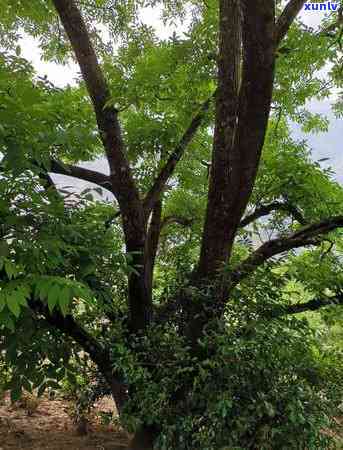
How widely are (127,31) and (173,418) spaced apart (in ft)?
17.5

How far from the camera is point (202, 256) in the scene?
3.86 meters

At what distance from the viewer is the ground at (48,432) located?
17.1 ft

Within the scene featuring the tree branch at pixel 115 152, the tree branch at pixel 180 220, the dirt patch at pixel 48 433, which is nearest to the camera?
the tree branch at pixel 115 152

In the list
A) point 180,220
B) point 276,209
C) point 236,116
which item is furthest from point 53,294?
point 180,220

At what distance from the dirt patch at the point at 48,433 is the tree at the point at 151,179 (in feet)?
4.98

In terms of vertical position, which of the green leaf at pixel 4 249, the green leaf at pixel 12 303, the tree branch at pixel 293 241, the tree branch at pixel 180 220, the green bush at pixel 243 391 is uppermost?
the tree branch at pixel 180 220

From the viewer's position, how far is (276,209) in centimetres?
567

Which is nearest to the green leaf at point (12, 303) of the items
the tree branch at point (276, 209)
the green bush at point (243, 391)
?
the green bush at point (243, 391)

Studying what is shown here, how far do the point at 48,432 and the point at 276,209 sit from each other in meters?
4.48

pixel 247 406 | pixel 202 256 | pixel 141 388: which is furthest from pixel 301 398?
pixel 202 256

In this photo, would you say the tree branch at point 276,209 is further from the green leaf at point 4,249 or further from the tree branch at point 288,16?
the green leaf at point 4,249

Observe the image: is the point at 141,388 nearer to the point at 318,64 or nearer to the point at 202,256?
the point at 202,256

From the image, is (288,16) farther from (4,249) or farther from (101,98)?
(4,249)

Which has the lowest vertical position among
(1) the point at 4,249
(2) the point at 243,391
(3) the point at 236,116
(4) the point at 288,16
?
(2) the point at 243,391
